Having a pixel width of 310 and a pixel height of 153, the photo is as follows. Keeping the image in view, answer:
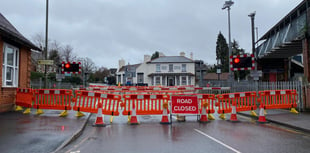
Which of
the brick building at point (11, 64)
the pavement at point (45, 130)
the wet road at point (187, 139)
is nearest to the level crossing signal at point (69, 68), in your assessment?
the brick building at point (11, 64)

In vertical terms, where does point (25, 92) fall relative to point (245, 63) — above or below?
below

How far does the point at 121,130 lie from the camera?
7652mm

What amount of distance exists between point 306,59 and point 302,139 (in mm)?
9302

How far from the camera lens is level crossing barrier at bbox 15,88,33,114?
10289 mm

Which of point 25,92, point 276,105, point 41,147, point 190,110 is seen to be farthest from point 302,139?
point 25,92

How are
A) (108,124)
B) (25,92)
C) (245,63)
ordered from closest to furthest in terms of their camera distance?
(108,124), (25,92), (245,63)

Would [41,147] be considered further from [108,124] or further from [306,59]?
[306,59]

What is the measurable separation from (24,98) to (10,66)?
1.71 metres

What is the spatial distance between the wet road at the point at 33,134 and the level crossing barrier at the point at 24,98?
1.83m

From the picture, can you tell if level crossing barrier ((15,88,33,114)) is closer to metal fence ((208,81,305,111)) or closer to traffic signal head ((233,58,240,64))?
traffic signal head ((233,58,240,64))

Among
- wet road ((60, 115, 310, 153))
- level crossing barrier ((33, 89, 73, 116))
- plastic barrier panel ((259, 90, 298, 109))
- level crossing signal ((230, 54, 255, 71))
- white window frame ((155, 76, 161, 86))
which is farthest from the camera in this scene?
white window frame ((155, 76, 161, 86))

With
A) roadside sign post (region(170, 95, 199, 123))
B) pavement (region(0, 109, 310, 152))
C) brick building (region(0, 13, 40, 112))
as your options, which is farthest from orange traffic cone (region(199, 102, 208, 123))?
brick building (region(0, 13, 40, 112))

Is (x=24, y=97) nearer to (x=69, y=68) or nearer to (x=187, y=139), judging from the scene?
(x=69, y=68)

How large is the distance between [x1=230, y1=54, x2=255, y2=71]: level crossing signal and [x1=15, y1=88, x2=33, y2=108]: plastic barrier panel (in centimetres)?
1141
